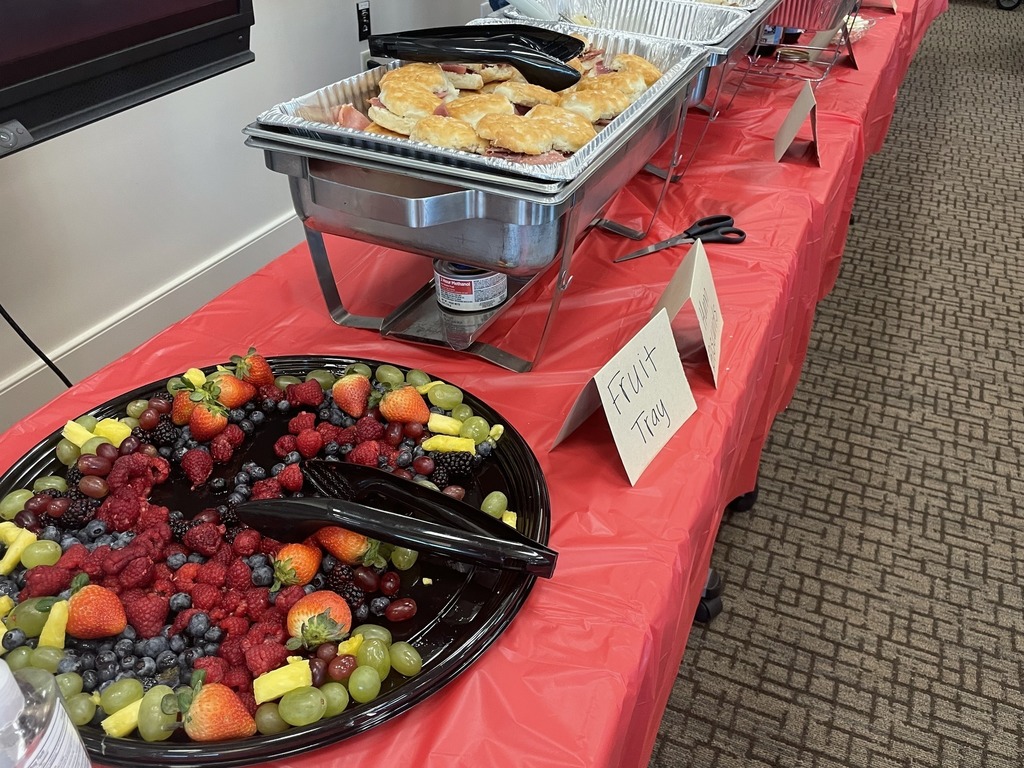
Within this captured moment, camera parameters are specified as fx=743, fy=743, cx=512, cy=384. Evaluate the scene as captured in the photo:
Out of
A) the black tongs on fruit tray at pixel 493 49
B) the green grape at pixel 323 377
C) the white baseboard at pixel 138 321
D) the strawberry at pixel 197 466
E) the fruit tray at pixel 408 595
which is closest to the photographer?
the fruit tray at pixel 408 595

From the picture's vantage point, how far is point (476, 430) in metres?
0.73

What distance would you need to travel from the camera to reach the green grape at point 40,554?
1.97 ft

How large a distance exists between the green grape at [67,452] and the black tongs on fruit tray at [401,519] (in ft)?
0.74

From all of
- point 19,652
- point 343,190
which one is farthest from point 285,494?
point 343,190

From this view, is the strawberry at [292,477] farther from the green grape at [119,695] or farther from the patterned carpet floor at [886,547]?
the patterned carpet floor at [886,547]

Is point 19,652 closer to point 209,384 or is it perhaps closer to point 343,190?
point 209,384

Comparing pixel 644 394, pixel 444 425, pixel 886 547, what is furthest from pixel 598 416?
pixel 886 547

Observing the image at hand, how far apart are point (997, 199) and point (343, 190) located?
3128 millimetres

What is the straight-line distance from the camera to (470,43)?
1.00m

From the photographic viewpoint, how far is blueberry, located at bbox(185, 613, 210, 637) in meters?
0.56

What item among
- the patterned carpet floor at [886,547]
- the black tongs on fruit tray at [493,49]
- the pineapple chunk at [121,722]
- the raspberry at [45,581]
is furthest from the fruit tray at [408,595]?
the patterned carpet floor at [886,547]

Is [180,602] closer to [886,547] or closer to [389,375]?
[389,375]

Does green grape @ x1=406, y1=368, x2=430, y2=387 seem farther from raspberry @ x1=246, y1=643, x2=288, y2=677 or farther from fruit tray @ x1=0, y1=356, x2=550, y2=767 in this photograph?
raspberry @ x1=246, y1=643, x2=288, y2=677

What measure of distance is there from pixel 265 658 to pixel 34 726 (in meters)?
0.17
